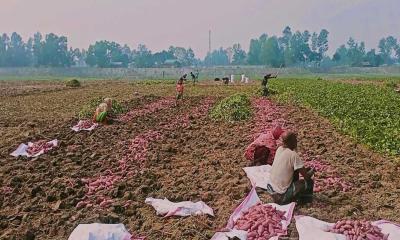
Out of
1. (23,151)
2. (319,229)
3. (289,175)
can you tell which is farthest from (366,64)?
(319,229)

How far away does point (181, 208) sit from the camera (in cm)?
682

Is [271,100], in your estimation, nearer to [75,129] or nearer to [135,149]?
[75,129]

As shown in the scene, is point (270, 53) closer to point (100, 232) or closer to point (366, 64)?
point (366, 64)

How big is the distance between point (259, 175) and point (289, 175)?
1.65 metres

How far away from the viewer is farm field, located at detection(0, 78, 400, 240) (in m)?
6.67

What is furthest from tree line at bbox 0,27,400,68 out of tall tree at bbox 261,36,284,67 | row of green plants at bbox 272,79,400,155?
row of green plants at bbox 272,79,400,155

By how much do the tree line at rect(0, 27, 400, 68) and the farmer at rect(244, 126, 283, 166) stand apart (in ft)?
342

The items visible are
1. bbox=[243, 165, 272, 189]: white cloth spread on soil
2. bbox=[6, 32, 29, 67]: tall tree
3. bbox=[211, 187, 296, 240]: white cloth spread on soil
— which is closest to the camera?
bbox=[211, 187, 296, 240]: white cloth spread on soil

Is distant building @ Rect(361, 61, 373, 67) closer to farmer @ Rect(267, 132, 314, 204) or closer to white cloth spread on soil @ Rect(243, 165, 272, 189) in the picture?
white cloth spread on soil @ Rect(243, 165, 272, 189)

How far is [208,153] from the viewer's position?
36.8ft

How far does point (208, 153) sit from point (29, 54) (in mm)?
147248

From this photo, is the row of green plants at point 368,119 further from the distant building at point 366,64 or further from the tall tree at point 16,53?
the tall tree at point 16,53

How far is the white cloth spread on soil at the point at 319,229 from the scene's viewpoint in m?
5.41

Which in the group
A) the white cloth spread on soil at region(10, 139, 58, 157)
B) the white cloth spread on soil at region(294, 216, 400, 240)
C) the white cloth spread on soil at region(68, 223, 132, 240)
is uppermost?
the white cloth spread on soil at region(294, 216, 400, 240)
